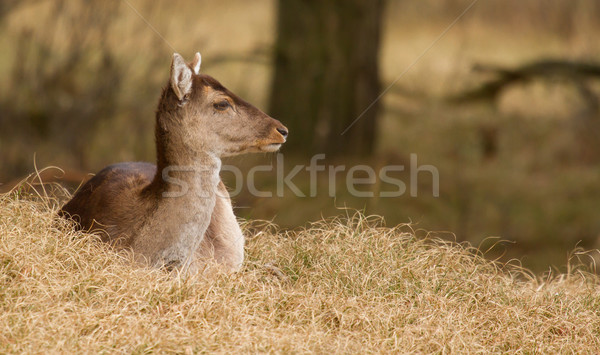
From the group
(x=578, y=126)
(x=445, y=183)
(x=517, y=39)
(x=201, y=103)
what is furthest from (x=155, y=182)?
(x=517, y=39)

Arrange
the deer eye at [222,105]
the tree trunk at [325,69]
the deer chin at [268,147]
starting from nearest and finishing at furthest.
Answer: the deer eye at [222,105]
the deer chin at [268,147]
the tree trunk at [325,69]

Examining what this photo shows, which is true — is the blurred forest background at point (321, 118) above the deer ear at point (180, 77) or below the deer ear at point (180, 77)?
below

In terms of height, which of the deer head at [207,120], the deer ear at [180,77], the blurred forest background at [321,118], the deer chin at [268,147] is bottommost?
the blurred forest background at [321,118]

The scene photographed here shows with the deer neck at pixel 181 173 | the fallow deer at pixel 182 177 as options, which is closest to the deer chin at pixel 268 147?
the fallow deer at pixel 182 177

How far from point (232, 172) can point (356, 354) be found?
282 inches

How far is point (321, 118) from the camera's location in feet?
37.3

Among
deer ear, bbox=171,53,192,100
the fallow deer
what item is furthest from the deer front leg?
deer ear, bbox=171,53,192,100

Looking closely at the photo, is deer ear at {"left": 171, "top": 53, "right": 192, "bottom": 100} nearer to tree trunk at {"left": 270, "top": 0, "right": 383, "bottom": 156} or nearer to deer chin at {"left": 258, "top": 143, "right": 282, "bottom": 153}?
deer chin at {"left": 258, "top": 143, "right": 282, "bottom": 153}

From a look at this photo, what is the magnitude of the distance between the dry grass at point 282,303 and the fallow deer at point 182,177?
0.62 feet

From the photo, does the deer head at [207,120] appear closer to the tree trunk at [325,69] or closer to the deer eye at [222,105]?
the deer eye at [222,105]

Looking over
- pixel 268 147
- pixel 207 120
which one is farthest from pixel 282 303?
pixel 207 120

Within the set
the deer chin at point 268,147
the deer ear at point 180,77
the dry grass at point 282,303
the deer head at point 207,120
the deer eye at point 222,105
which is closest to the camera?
the dry grass at point 282,303

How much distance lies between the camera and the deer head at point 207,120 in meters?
5.57

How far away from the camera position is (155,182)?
18.5 ft
